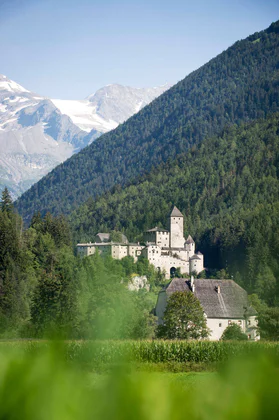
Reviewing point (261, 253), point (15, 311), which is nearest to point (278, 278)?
point (261, 253)

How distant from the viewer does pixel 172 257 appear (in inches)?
5394

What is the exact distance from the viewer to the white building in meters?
80.6

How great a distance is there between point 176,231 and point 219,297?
6478 centimetres

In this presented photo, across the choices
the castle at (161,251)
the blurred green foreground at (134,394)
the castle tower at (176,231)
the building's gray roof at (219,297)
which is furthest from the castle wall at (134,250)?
the blurred green foreground at (134,394)

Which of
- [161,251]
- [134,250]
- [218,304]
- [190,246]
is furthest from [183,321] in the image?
[190,246]

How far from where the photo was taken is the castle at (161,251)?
134000 millimetres

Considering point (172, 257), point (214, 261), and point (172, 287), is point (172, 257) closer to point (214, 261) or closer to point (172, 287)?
point (214, 261)

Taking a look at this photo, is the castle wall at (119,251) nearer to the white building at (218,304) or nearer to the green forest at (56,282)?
the green forest at (56,282)

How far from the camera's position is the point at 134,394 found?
103 inches

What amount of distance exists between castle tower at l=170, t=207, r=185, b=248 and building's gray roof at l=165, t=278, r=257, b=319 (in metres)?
57.1

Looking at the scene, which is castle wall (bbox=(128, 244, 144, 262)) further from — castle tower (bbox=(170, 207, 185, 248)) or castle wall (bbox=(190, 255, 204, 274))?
castle tower (bbox=(170, 207, 185, 248))

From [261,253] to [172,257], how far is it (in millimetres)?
20150

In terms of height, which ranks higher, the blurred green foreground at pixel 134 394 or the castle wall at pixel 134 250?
the castle wall at pixel 134 250

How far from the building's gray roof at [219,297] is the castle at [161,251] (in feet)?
148
